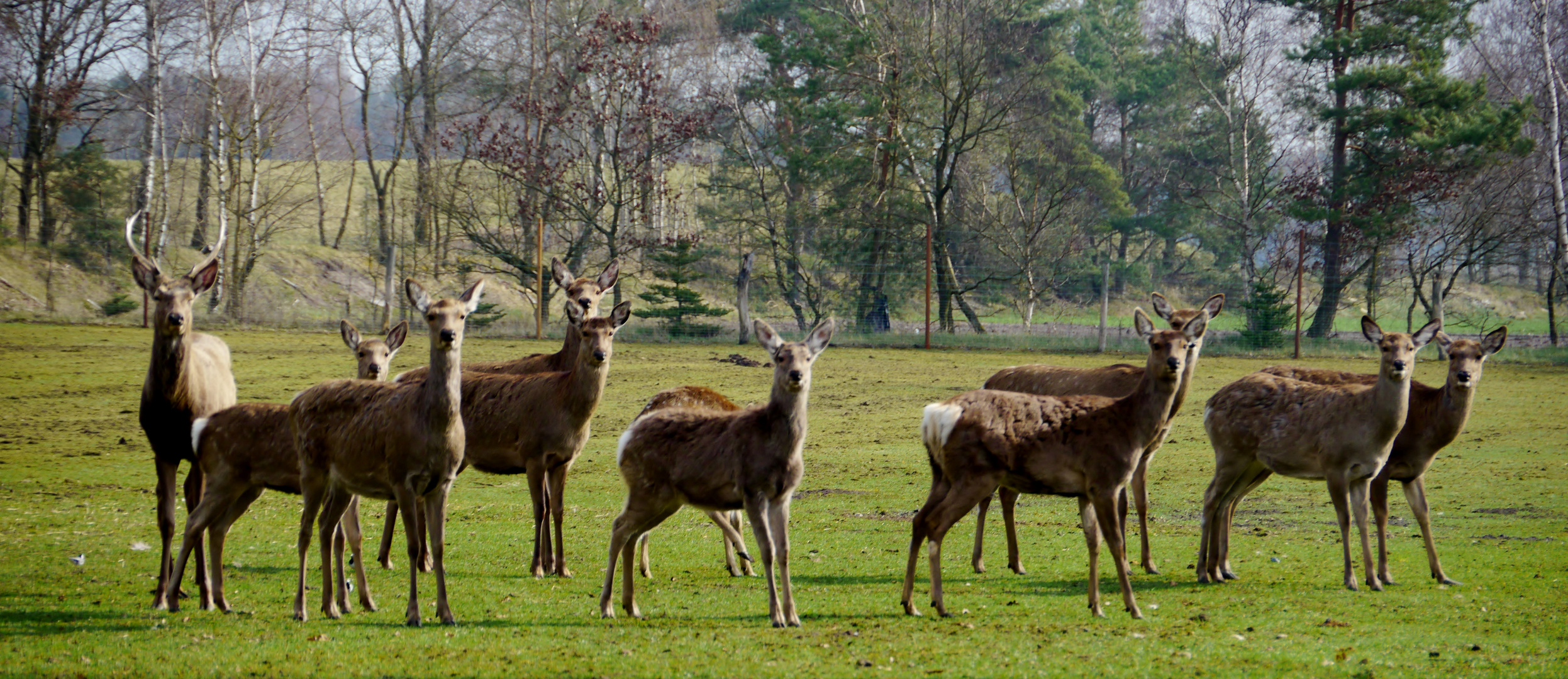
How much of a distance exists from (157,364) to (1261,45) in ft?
127

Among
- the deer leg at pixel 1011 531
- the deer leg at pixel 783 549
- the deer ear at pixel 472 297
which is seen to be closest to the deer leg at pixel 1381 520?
the deer leg at pixel 1011 531

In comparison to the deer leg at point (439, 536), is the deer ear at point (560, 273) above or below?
above

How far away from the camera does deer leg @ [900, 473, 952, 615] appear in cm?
792

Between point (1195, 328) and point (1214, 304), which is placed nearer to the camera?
point (1195, 328)

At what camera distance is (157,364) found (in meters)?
8.87

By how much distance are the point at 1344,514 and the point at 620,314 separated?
606 centimetres

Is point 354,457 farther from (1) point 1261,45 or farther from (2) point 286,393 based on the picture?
(1) point 1261,45

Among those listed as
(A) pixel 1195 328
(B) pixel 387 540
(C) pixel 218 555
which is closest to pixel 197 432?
(C) pixel 218 555

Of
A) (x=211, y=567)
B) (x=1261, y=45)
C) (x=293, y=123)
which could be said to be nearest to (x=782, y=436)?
(x=211, y=567)

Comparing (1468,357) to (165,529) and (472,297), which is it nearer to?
(472,297)

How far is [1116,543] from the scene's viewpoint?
7.96 meters

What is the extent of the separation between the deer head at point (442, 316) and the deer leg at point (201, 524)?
175 centimetres

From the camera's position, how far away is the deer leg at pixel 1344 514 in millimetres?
9008

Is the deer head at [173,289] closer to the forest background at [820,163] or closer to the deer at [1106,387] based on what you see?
the deer at [1106,387]
